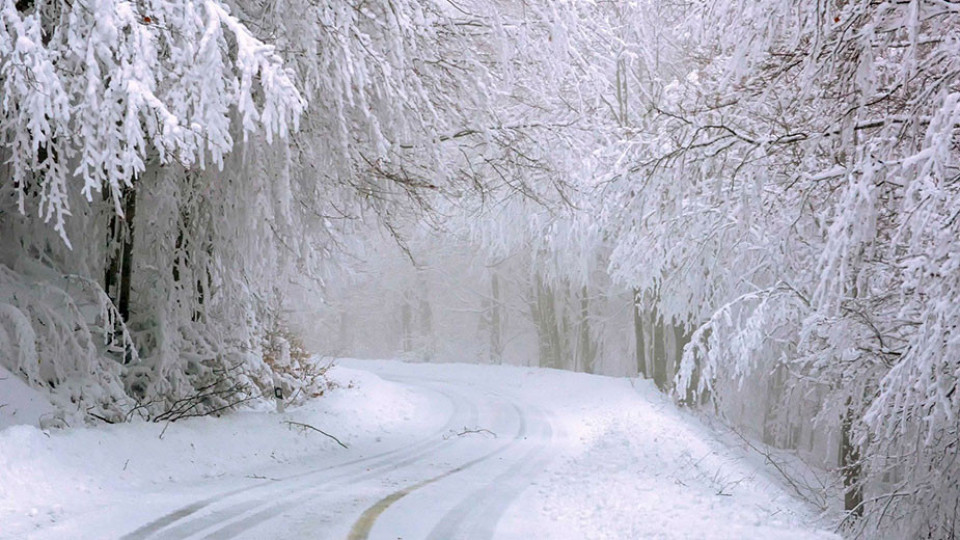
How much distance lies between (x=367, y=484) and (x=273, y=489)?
1198 millimetres

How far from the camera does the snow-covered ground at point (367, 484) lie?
22.7 ft

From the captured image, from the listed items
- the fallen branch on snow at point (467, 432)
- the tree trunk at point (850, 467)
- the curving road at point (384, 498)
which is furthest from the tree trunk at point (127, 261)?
the tree trunk at point (850, 467)

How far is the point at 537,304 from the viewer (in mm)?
39406

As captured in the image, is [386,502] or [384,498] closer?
[386,502]

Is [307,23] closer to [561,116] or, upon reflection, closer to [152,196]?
[152,196]

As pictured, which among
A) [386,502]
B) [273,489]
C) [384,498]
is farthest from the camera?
[273,489]

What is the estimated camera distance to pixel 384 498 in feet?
27.6

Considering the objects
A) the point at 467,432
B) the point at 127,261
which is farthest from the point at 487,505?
the point at 467,432

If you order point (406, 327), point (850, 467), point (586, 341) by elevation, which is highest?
point (406, 327)

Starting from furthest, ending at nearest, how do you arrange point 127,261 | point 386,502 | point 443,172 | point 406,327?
point 406,327 < point 127,261 < point 443,172 < point 386,502

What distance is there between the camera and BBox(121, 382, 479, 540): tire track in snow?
633cm

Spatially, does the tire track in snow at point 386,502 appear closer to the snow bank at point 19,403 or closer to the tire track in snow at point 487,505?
the tire track in snow at point 487,505

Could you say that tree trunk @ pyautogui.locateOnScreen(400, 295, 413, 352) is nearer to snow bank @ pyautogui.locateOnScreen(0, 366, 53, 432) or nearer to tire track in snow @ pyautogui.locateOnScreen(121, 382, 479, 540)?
tire track in snow @ pyautogui.locateOnScreen(121, 382, 479, 540)

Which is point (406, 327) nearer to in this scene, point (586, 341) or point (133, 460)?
point (586, 341)
